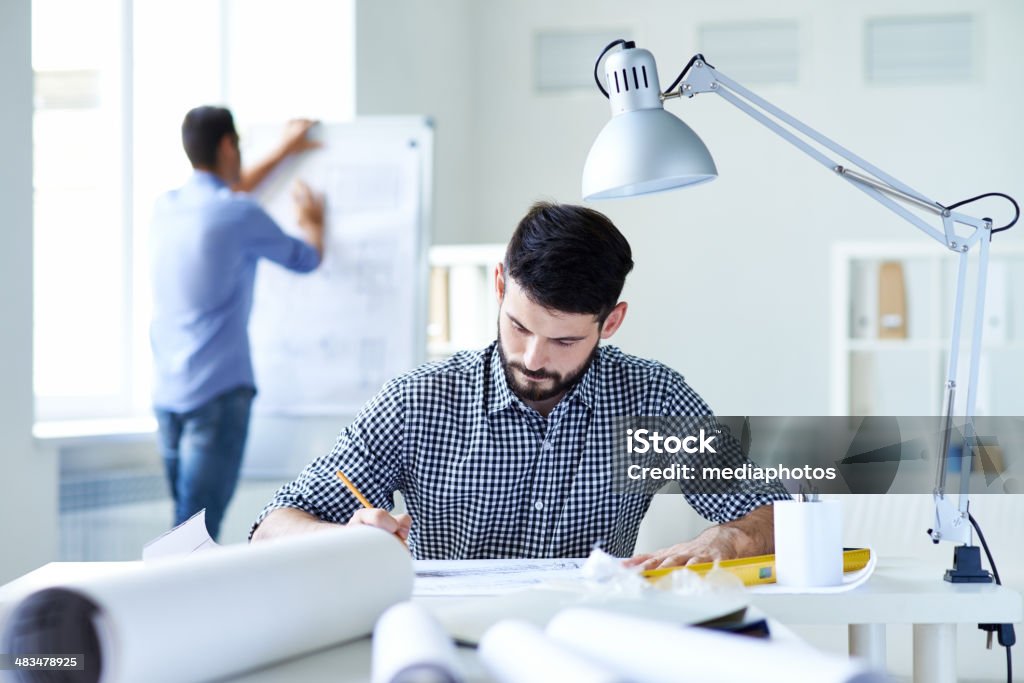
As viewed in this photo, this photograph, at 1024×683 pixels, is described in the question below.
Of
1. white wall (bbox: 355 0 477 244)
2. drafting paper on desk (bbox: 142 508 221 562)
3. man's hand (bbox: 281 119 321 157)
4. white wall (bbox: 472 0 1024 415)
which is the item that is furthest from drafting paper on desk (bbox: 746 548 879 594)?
white wall (bbox: 472 0 1024 415)

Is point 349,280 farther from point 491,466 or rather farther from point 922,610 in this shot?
point 922,610

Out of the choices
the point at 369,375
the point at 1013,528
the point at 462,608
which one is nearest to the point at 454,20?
the point at 369,375

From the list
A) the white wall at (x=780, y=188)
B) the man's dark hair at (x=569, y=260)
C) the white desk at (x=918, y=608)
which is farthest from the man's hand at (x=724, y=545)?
the white wall at (x=780, y=188)

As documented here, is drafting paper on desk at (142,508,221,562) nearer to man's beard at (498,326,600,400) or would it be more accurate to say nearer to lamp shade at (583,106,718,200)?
man's beard at (498,326,600,400)

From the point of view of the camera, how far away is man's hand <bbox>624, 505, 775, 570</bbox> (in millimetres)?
1359

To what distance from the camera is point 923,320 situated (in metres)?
4.32

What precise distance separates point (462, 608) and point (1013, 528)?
2.03m

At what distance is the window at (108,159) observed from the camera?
11.0 ft

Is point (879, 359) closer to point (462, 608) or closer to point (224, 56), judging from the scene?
point (224, 56)

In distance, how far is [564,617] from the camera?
84 centimetres

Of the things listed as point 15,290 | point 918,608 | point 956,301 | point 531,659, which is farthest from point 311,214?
point 531,659

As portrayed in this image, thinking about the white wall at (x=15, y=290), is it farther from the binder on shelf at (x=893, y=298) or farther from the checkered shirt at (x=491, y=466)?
the binder on shelf at (x=893, y=298)

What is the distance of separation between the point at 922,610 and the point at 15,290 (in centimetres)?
223

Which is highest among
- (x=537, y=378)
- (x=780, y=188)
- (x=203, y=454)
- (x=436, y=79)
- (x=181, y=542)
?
(x=436, y=79)
